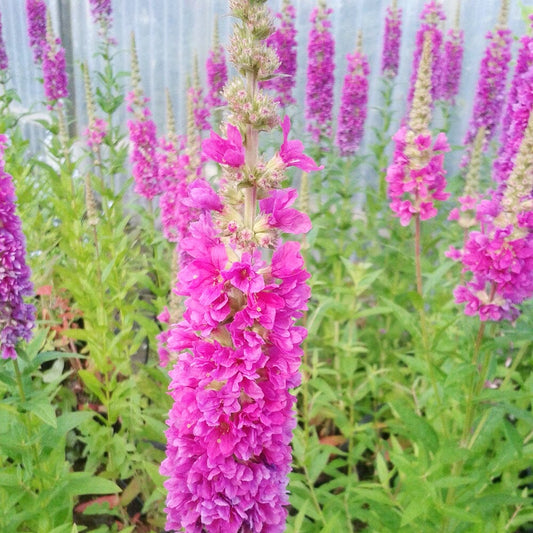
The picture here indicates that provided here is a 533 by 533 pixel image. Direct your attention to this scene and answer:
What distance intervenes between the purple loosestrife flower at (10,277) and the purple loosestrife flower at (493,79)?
4161 mm

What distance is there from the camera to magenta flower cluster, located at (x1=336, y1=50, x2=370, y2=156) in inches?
193

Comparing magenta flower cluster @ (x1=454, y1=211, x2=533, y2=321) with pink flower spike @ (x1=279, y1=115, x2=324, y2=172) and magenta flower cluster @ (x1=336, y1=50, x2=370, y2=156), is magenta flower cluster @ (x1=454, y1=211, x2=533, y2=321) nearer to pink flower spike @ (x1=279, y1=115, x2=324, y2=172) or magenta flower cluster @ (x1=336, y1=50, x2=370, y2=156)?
pink flower spike @ (x1=279, y1=115, x2=324, y2=172)

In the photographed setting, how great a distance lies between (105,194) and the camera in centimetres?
416

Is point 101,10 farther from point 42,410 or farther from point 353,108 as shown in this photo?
point 42,410

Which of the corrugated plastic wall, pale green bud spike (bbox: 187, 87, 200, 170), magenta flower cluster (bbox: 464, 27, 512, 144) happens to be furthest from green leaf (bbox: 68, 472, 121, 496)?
the corrugated plastic wall

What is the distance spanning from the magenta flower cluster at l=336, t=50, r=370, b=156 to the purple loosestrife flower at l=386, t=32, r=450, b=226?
8.14 feet

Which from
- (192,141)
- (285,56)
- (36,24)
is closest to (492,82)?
(285,56)

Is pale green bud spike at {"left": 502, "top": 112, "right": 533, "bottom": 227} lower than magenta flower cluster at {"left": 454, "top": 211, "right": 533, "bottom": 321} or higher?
higher

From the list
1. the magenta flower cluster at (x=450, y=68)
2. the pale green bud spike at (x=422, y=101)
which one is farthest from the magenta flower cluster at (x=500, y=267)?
the magenta flower cluster at (x=450, y=68)

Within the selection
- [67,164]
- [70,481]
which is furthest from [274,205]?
[67,164]

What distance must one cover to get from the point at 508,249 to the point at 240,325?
1242 mm

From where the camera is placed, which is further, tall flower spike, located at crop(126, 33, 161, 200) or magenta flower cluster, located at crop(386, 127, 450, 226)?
tall flower spike, located at crop(126, 33, 161, 200)

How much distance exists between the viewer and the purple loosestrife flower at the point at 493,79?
4.65 meters

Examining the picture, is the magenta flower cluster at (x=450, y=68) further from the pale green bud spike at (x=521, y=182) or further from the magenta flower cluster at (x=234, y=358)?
the magenta flower cluster at (x=234, y=358)
